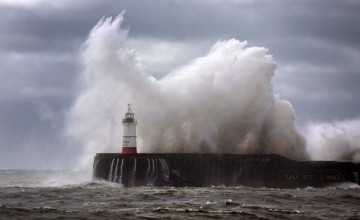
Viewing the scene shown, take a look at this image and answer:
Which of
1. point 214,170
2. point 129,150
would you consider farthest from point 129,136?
point 214,170

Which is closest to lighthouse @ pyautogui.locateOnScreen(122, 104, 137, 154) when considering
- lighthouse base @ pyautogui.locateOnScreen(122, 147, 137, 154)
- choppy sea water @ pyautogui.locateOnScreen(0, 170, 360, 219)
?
lighthouse base @ pyautogui.locateOnScreen(122, 147, 137, 154)

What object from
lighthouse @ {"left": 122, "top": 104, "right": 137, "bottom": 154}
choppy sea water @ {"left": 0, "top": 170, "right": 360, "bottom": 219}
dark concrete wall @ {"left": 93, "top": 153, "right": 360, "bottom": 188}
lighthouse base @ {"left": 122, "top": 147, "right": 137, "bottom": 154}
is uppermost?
lighthouse @ {"left": 122, "top": 104, "right": 137, "bottom": 154}

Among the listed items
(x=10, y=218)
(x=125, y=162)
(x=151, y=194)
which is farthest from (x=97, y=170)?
(x=10, y=218)

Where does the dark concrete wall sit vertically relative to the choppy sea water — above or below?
above

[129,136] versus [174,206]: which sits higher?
[129,136]

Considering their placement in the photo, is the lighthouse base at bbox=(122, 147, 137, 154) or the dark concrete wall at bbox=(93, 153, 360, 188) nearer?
the dark concrete wall at bbox=(93, 153, 360, 188)

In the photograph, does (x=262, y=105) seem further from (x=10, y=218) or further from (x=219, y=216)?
(x=10, y=218)

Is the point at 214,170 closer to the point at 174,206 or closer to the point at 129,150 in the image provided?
the point at 129,150

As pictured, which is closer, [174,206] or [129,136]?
[174,206]

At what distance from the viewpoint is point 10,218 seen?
18047mm

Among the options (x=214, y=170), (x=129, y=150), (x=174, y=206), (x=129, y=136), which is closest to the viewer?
(x=174, y=206)

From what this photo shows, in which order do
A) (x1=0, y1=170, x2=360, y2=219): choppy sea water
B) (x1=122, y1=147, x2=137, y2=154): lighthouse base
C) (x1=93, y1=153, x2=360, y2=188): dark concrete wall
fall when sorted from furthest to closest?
(x1=122, y1=147, x2=137, y2=154): lighthouse base
(x1=93, y1=153, x2=360, y2=188): dark concrete wall
(x1=0, y1=170, x2=360, y2=219): choppy sea water

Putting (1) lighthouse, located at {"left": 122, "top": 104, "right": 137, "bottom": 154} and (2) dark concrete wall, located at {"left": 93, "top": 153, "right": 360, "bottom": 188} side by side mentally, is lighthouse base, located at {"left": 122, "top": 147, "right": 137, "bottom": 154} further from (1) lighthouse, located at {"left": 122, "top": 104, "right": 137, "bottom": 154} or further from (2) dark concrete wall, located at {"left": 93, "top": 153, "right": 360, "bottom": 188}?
(2) dark concrete wall, located at {"left": 93, "top": 153, "right": 360, "bottom": 188}

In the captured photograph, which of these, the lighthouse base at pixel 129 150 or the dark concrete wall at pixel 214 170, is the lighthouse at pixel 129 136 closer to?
the lighthouse base at pixel 129 150
